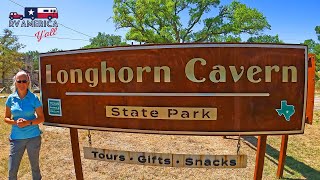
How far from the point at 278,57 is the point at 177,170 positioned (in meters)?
3.08

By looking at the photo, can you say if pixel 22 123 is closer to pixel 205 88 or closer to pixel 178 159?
pixel 178 159

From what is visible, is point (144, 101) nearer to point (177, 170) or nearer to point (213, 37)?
point (177, 170)

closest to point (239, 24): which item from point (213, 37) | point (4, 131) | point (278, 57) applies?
point (213, 37)

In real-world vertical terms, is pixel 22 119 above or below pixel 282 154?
above

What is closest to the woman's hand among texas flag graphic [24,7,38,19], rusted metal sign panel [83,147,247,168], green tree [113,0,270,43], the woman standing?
the woman standing

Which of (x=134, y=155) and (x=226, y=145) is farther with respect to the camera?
(x=226, y=145)

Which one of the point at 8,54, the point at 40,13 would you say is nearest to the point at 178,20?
the point at 40,13

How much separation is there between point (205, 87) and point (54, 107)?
2.21m

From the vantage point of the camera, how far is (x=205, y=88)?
3.34 meters

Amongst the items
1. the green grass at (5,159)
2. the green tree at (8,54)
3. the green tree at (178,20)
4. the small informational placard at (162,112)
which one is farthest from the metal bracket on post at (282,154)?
the green tree at (8,54)

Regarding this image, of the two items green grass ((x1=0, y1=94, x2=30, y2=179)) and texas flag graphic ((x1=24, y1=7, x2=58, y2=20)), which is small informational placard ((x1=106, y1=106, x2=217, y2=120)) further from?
texas flag graphic ((x1=24, y1=7, x2=58, y2=20))

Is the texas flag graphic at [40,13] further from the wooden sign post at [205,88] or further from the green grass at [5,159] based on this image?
the wooden sign post at [205,88]

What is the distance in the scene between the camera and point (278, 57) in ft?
10.7

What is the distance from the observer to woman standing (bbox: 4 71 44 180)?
12.6ft
